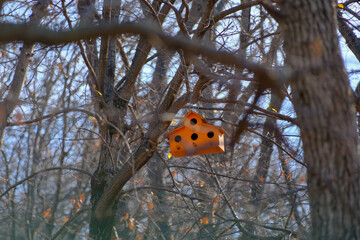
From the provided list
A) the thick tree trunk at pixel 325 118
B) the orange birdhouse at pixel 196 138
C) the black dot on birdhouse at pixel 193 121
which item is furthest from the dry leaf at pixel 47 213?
the thick tree trunk at pixel 325 118

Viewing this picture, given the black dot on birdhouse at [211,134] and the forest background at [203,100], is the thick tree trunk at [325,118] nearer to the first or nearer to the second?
the forest background at [203,100]

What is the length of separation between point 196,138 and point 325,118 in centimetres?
246

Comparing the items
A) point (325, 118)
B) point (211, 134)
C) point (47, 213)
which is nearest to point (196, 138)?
point (211, 134)

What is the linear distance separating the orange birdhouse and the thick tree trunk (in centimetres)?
215

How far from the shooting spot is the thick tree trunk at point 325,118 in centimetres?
350

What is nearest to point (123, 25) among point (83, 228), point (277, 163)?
point (277, 163)

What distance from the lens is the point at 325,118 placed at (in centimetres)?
353

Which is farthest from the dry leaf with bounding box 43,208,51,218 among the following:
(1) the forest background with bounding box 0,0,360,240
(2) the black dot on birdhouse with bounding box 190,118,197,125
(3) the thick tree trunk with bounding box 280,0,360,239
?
(3) the thick tree trunk with bounding box 280,0,360,239

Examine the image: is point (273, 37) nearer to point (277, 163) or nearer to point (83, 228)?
point (277, 163)

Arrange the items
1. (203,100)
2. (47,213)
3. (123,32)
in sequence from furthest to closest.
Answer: (47,213) < (203,100) < (123,32)

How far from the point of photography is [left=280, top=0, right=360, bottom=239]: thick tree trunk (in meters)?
3.50

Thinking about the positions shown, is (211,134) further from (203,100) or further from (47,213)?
(47,213)

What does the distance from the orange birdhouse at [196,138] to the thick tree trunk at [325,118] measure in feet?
7.04

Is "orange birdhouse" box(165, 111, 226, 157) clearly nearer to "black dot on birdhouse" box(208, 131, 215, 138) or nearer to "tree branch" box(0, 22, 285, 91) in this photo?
"black dot on birdhouse" box(208, 131, 215, 138)
